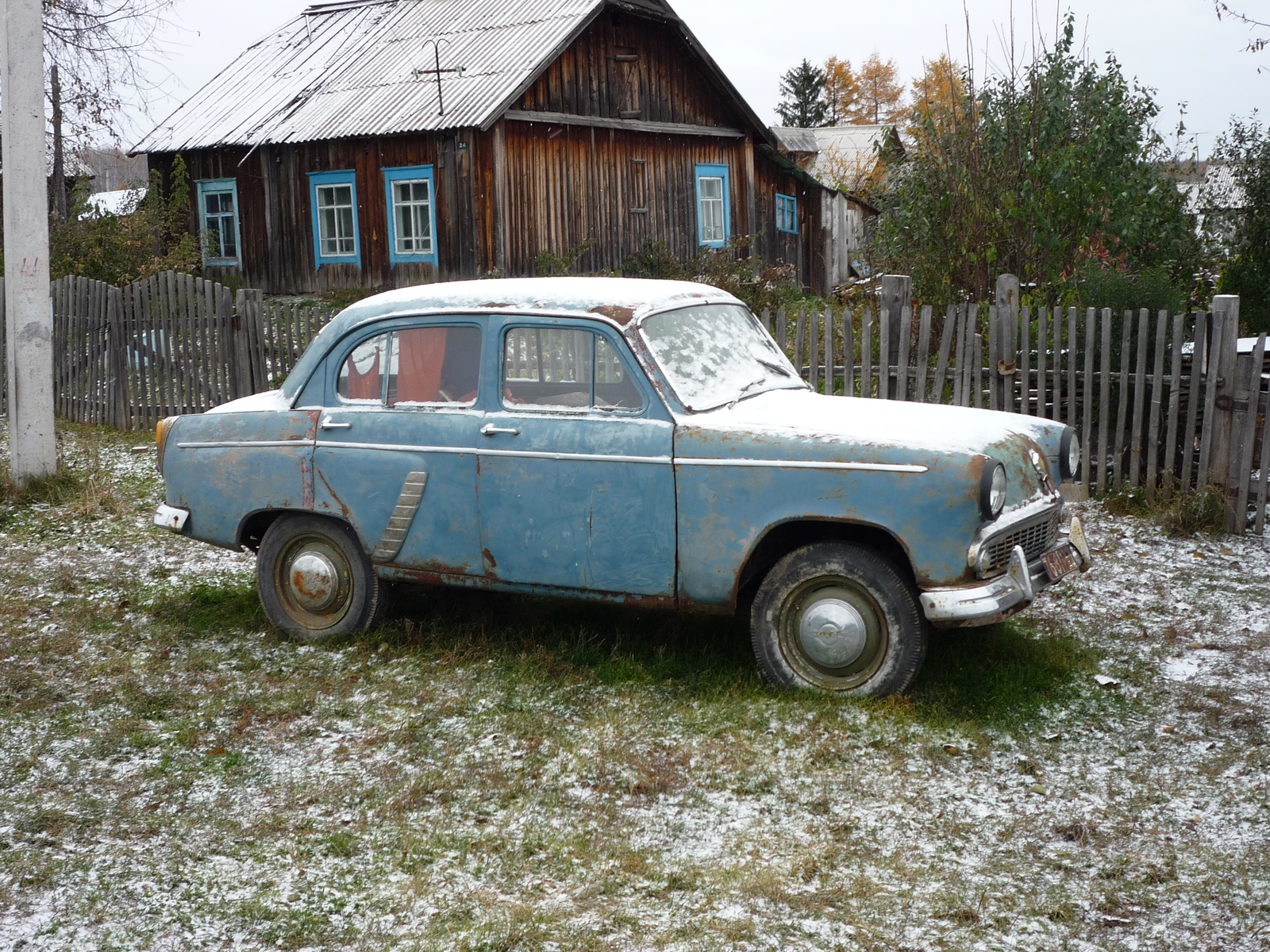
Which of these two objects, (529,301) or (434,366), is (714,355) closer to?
(529,301)

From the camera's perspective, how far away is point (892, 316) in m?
9.27

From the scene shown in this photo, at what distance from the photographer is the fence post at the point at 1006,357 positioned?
28.8ft

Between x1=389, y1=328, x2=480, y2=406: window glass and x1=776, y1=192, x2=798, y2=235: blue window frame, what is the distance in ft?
65.4

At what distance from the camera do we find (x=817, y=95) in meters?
59.3

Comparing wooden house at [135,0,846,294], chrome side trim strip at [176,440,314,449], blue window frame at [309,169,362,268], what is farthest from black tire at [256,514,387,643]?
blue window frame at [309,169,362,268]

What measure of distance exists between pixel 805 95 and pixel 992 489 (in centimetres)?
5724

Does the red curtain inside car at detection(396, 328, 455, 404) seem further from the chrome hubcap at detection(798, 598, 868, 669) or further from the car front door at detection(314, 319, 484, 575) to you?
the chrome hubcap at detection(798, 598, 868, 669)

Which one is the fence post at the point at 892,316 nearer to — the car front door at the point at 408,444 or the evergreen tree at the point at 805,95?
the car front door at the point at 408,444

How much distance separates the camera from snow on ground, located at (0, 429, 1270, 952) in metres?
3.49

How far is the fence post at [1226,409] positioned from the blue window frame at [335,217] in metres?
14.7

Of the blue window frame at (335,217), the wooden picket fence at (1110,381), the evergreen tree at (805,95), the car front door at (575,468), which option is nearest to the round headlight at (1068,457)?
the car front door at (575,468)

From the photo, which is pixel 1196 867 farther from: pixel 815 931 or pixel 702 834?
pixel 702 834

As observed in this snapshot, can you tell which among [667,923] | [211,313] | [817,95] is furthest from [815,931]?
[817,95]

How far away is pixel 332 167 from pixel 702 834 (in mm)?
17460
